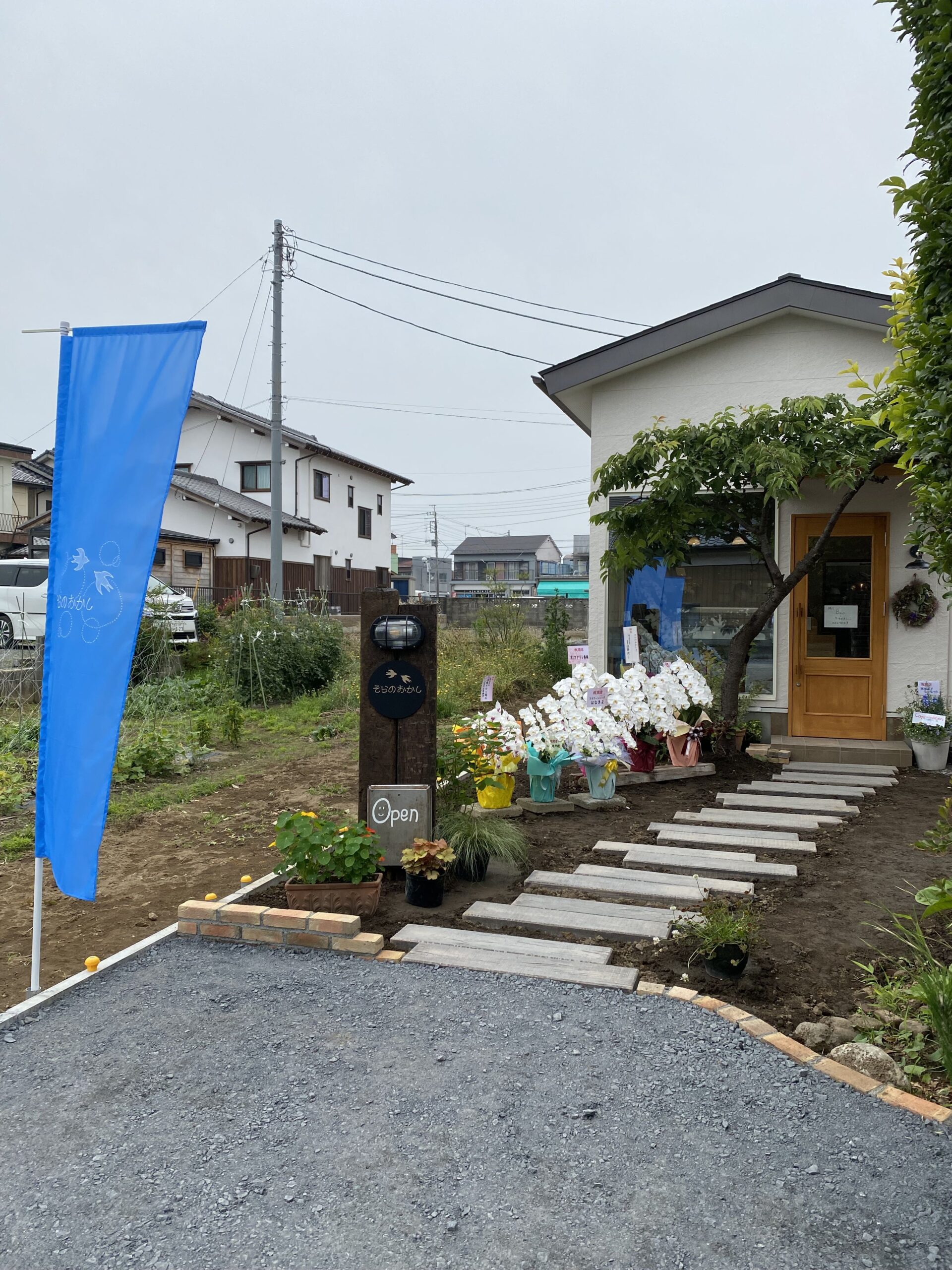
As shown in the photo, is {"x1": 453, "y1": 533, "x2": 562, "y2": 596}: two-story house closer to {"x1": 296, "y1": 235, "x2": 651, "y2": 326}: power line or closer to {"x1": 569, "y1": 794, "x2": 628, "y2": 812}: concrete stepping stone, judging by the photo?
{"x1": 296, "y1": 235, "x2": 651, "y2": 326}: power line

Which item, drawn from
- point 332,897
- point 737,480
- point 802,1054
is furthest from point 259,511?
point 802,1054

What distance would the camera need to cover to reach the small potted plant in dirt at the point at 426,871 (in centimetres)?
413

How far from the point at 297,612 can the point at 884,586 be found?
8051mm

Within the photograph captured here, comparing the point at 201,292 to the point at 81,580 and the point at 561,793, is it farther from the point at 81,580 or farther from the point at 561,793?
the point at 81,580

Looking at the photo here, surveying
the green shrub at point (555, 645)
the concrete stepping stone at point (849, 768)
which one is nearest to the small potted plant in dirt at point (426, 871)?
the concrete stepping stone at point (849, 768)

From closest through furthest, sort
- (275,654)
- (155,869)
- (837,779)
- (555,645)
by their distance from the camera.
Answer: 1. (155,869)
2. (837,779)
3. (275,654)
4. (555,645)

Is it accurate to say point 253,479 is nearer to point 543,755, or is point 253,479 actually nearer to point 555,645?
point 555,645

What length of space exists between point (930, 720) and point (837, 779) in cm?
119

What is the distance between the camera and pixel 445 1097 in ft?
A: 8.27

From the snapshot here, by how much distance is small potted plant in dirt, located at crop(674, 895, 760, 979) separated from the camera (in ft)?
10.9

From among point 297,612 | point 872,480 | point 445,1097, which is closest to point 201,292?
point 297,612

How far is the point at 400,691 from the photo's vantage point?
4.57 meters

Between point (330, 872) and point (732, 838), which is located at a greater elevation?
point (330, 872)

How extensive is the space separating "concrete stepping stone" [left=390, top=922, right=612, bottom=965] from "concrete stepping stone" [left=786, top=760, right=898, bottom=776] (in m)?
4.64
